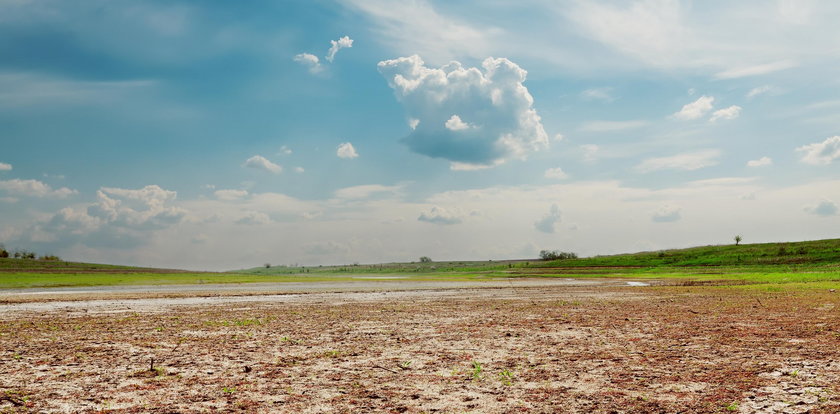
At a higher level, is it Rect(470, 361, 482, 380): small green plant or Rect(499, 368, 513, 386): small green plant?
Rect(499, 368, 513, 386): small green plant

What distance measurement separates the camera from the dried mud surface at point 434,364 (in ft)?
27.4

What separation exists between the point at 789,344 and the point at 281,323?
16.0 metres

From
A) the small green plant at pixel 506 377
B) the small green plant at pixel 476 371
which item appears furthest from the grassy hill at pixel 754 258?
the small green plant at pixel 506 377

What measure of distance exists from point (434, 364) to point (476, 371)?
1.17 meters

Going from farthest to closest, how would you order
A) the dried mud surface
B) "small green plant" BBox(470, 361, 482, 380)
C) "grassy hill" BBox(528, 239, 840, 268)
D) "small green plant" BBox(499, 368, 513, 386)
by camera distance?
"grassy hill" BBox(528, 239, 840, 268), "small green plant" BBox(470, 361, 482, 380), "small green plant" BBox(499, 368, 513, 386), the dried mud surface

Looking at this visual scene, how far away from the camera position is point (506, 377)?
994 centimetres

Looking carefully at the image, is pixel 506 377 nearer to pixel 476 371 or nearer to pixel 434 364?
pixel 476 371

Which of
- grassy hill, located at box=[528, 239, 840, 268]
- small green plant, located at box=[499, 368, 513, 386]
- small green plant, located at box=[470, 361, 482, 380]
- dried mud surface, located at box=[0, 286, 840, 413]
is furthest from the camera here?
grassy hill, located at box=[528, 239, 840, 268]

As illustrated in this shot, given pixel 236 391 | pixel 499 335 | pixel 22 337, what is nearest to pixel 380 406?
pixel 236 391

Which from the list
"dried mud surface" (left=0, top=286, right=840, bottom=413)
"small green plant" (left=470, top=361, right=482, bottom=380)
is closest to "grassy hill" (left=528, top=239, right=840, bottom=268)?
"dried mud surface" (left=0, top=286, right=840, bottom=413)

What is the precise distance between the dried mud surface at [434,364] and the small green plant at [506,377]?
20 millimetres

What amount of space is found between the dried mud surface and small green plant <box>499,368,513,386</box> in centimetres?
2

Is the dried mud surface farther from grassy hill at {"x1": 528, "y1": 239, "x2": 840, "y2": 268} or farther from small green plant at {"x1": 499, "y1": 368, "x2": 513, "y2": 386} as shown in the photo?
grassy hill at {"x1": 528, "y1": 239, "x2": 840, "y2": 268}

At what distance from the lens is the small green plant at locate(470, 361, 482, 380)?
10.0 meters
